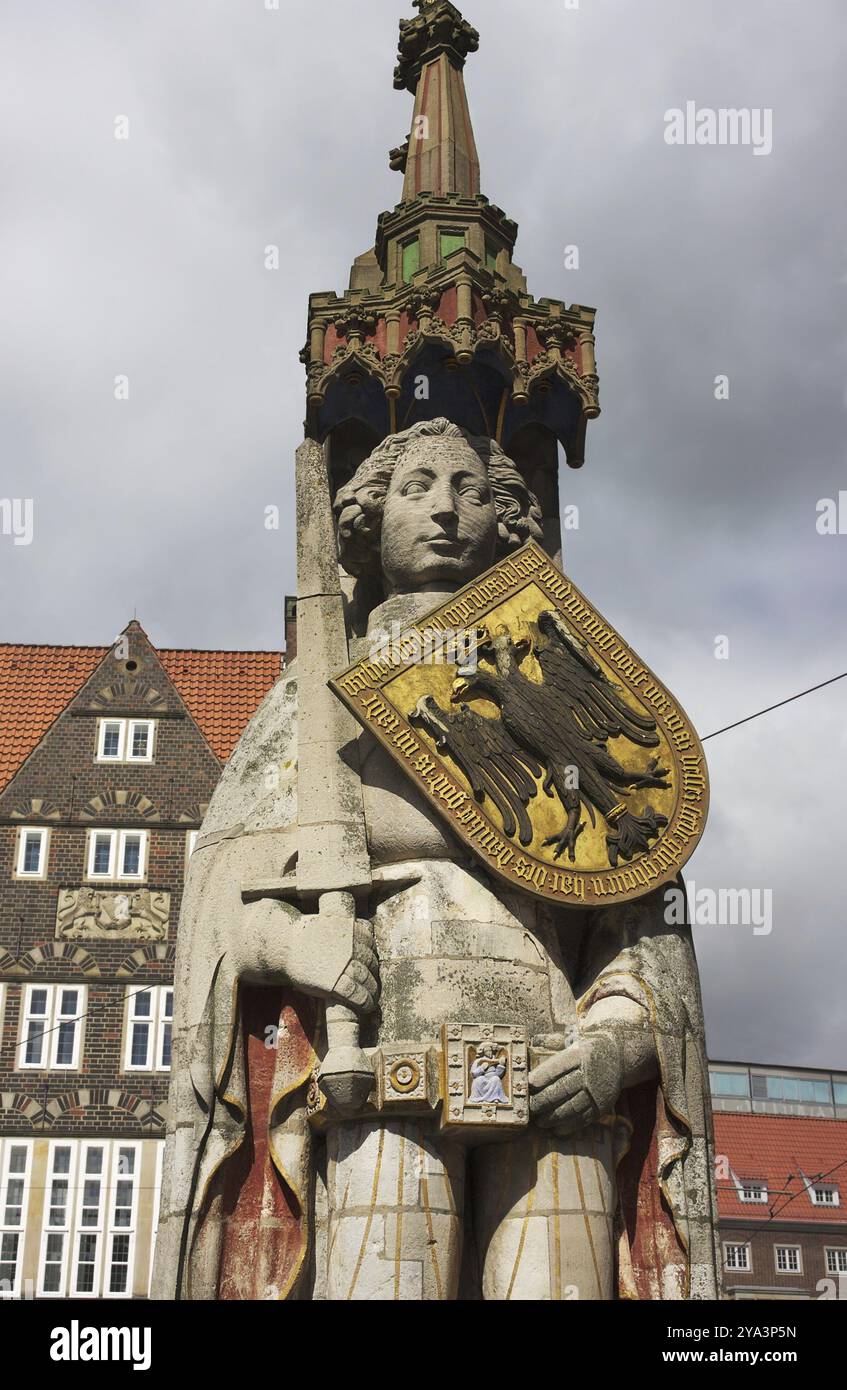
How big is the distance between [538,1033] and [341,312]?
14.4 feet

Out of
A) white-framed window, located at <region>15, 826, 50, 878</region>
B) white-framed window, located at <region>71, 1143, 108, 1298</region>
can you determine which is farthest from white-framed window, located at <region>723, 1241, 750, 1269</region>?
white-framed window, located at <region>15, 826, 50, 878</region>

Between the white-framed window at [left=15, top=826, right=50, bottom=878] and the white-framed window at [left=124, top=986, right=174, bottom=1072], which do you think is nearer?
the white-framed window at [left=124, top=986, right=174, bottom=1072]

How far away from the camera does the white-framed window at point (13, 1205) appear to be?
79.9 feet

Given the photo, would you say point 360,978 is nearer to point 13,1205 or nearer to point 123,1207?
point 123,1207

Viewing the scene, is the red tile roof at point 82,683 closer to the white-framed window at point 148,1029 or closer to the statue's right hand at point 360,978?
the white-framed window at point 148,1029

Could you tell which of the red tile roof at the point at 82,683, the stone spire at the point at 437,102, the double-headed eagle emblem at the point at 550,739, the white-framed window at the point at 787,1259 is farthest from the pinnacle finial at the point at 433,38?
the white-framed window at the point at 787,1259

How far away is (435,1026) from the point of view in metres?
8.18

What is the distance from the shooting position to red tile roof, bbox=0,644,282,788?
1131 inches

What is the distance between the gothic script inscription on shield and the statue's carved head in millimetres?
343

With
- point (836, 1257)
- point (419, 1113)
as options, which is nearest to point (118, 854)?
point (419, 1113)

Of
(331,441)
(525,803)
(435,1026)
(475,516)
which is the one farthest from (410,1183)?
(331,441)

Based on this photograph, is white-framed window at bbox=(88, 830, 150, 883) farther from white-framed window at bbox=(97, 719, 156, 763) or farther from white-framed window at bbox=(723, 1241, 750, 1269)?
white-framed window at bbox=(723, 1241, 750, 1269)

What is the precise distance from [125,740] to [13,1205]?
7.28 m

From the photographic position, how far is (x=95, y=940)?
84.7 feet
